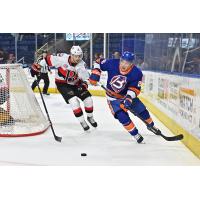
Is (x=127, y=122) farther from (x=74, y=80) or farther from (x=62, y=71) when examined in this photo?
(x=62, y=71)

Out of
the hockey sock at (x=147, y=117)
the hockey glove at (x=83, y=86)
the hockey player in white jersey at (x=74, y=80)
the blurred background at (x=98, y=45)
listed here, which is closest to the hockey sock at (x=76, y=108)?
the hockey player in white jersey at (x=74, y=80)

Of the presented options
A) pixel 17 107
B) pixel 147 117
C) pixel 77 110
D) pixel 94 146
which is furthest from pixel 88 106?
pixel 17 107

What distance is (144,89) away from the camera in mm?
3215

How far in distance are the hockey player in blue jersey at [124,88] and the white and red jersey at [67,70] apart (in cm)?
12

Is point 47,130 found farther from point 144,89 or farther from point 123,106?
point 144,89

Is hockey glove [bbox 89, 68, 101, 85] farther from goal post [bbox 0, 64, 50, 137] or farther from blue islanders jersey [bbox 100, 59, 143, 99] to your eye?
goal post [bbox 0, 64, 50, 137]

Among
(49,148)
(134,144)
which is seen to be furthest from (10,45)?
(134,144)

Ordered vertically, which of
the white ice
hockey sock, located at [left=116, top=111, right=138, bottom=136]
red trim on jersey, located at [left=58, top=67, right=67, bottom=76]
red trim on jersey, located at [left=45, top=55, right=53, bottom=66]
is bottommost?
the white ice

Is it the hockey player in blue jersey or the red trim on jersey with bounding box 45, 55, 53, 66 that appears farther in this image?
the red trim on jersey with bounding box 45, 55, 53, 66

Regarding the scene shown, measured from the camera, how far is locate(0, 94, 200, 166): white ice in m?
2.32

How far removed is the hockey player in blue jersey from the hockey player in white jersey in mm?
148

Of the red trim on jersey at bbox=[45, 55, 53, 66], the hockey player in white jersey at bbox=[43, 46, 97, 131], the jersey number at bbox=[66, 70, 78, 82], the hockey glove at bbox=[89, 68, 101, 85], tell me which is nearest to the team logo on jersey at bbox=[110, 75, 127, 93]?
the hockey glove at bbox=[89, 68, 101, 85]

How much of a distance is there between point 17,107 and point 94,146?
81 cm

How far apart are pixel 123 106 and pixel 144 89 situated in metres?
0.73
